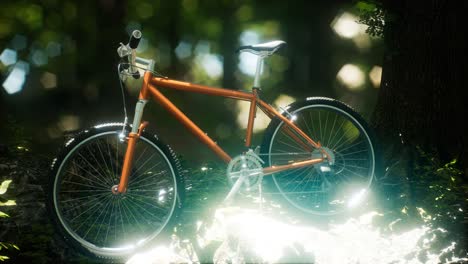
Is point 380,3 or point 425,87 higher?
point 380,3

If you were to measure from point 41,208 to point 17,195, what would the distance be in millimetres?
320

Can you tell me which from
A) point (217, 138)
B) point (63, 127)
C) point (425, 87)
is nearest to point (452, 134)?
point (425, 87)

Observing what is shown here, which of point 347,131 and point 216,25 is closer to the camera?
point 347,131

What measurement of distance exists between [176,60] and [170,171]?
105 inches

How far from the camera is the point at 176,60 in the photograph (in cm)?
616

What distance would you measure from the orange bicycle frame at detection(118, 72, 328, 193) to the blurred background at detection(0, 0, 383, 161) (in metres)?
2.00

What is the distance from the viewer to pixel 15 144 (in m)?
5.54

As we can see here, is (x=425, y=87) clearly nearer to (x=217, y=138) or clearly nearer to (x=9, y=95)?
(x=217, y=138)

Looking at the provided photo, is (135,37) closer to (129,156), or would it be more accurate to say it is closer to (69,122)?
(129,156)

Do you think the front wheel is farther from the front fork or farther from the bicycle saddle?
the front fork

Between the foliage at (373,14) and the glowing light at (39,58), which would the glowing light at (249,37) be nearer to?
the foliage at (373,14)

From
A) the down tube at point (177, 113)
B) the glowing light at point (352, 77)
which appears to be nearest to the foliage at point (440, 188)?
the down tube at point (177, 113)

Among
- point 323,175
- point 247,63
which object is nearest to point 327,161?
point 323,175

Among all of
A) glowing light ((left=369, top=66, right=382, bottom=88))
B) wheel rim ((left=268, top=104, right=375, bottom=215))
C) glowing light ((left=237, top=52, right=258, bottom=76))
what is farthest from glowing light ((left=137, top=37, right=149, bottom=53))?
glowing light ((left=369, top=66, right=382, bottom=88))
